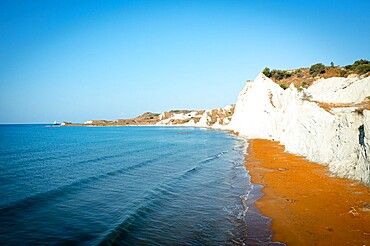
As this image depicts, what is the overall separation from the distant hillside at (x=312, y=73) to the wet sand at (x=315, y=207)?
2096 inches

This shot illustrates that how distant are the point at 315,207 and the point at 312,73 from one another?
77.8 meters

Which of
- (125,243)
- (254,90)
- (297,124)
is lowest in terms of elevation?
(125,243)

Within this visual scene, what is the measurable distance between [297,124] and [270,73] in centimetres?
7231

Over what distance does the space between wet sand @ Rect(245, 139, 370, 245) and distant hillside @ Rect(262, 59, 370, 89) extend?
5323cm

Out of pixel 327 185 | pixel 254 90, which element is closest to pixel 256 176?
pixel 327 185

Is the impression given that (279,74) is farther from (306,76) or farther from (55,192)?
(55,192)

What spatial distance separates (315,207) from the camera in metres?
12.4

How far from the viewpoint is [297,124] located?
1133 inches

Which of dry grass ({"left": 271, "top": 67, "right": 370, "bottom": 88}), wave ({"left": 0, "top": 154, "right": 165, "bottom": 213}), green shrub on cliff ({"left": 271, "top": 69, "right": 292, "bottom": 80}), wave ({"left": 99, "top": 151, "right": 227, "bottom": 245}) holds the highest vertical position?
green shrub on cliff ({"left": 271, "top": 69, "right": 292, "bottom": 80})

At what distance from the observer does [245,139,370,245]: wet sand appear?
948 cm

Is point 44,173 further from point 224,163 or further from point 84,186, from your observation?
point 224,163

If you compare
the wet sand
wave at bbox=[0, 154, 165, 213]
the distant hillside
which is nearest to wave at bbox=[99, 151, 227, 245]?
wave at bbox=[0, 154, 165, 213]

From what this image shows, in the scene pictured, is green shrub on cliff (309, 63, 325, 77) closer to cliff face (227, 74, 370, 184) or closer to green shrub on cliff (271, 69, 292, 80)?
green shrub on cliff (271, 69, 292, 80)

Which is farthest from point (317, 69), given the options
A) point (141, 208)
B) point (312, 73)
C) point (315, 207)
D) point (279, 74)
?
point (141, 208)
